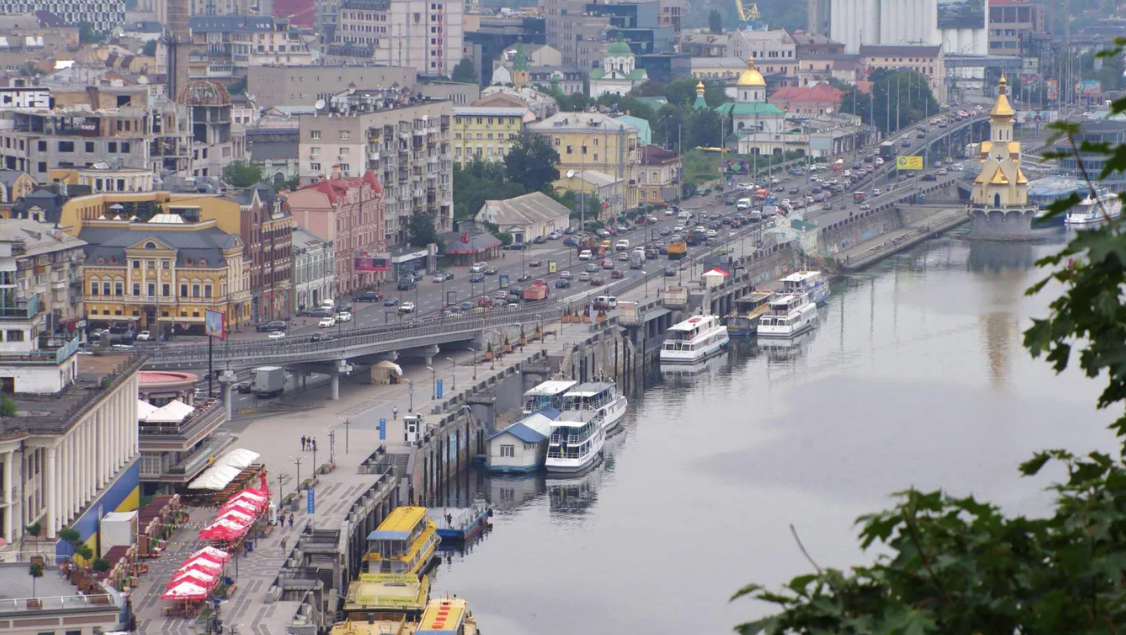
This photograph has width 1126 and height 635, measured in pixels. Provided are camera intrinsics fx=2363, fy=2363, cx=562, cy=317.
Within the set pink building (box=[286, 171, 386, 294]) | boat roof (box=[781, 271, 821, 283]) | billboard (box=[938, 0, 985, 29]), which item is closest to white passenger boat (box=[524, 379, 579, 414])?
pink building (box=[286, 171, 386, 294])

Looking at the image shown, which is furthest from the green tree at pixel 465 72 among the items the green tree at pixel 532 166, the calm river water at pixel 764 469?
the calm river water at pixel 764 469

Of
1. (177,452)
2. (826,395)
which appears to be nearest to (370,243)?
(826,395)

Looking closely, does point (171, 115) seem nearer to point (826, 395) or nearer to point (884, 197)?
point (826, 395)

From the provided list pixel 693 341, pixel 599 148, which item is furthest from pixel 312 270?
pixel 599 148

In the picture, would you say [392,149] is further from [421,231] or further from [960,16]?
[960,16]

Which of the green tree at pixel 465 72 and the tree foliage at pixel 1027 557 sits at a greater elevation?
the green tree at pixel 465 72

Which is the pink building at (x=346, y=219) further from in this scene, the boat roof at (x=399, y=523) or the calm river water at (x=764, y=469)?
the boat roof at (x=399, y=523)
